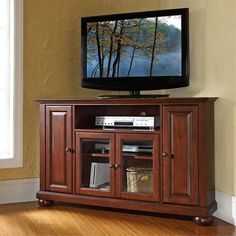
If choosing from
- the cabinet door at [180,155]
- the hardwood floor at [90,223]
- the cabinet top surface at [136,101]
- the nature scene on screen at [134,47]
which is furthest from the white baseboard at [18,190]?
the cabinet door at [180,155]

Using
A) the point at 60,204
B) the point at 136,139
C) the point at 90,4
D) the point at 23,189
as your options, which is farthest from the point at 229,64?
the point at 23,189

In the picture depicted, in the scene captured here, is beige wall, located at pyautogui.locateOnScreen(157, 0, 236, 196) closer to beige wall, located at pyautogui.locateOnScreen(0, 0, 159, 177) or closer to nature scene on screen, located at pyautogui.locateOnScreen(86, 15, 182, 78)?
nature scene on screen, located at pyautogui.locateOnScreen(86, 15, 182, 78)

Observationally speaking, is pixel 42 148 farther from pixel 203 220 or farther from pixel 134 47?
pixel 203 220

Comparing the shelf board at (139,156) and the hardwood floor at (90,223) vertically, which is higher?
the shelf board at (139,156)

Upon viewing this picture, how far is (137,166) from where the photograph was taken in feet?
10.2

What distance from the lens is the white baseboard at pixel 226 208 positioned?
2.89 meters

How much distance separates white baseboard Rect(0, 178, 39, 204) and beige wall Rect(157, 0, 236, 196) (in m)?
1.47

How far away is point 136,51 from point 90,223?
1.35 metres

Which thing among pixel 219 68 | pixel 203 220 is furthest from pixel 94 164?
pixel 219 68

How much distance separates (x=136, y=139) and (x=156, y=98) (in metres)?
0.32

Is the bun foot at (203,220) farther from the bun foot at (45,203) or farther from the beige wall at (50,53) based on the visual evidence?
the beige wall at (50,53)

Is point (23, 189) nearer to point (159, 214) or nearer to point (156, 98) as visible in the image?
point (159, 214)

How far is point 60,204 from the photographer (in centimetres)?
343

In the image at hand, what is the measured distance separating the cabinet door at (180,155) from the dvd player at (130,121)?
12 centimetres
